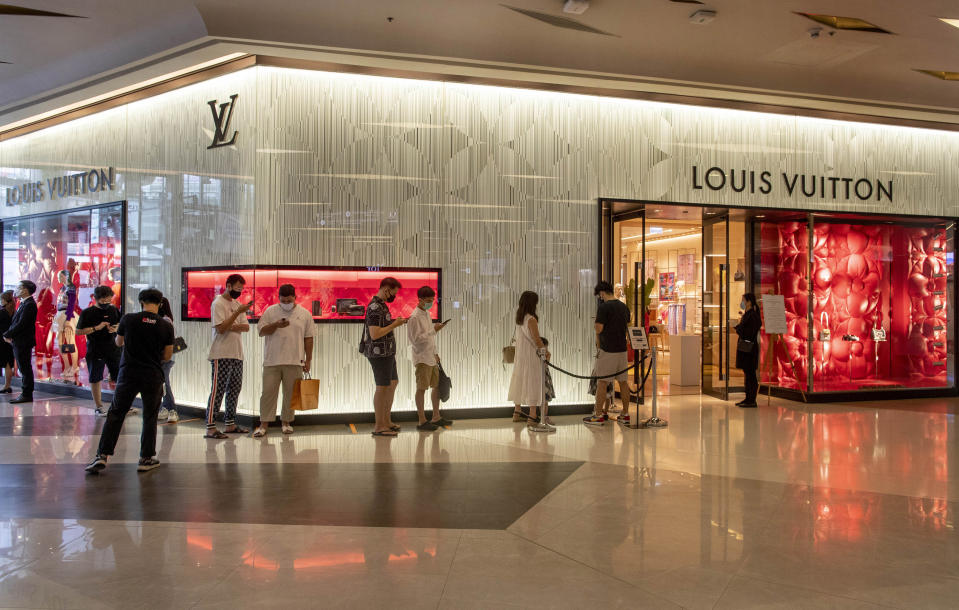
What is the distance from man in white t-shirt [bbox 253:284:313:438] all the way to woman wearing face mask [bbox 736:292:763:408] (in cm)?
630

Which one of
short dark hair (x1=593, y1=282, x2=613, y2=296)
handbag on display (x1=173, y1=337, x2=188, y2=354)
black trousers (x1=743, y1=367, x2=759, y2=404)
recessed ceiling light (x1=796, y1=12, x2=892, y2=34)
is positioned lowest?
black trousers (x1=743, y1=367, x2=759, y2=404)

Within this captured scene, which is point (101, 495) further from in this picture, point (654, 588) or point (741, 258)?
point (741, 258)

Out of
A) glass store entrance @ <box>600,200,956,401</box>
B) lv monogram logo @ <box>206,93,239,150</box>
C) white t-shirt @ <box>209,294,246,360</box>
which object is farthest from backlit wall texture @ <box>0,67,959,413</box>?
glass store entrance @ <box>600,200,956,401</box>

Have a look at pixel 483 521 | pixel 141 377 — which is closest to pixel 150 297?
pixel 141 377

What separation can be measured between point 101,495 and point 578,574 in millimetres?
3770

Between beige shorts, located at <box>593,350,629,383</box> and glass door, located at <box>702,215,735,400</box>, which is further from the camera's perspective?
glass door, located at <box>702,215,735,400</box>

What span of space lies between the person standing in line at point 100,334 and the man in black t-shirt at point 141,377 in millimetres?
2763

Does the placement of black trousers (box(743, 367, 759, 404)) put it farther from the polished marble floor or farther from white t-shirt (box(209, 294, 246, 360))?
white t-shirt (box(209, 294, 246, 360))

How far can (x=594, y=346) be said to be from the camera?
31.9 feet

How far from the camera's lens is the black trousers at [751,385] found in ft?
33.9

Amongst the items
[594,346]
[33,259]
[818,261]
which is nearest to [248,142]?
[594,346]

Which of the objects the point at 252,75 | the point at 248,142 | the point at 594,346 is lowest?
the point at 594,346

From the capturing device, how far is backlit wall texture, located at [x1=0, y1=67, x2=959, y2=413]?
8484 mm

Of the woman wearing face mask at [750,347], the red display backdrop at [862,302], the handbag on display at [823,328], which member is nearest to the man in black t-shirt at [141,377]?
the woman wearing face mask at [750,347]
